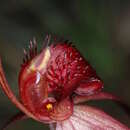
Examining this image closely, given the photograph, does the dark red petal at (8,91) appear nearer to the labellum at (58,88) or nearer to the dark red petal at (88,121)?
the labellum at (58,88)

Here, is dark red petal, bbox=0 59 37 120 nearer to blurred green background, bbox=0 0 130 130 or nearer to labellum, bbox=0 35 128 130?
labellum, bbox=0 35 128 130

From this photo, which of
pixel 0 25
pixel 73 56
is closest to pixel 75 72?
pixel 73 56

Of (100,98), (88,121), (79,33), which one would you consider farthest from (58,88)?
(79,33)

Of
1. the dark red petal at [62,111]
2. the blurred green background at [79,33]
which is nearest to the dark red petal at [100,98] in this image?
the dark red petal at [62,111]

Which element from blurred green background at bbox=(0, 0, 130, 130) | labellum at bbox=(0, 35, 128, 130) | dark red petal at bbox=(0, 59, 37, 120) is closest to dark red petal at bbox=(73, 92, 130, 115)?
labellum at bbox=(0, 35, 128, 130)

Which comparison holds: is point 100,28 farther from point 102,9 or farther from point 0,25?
point 0,25

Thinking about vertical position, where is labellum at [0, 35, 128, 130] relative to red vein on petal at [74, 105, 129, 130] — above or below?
above
